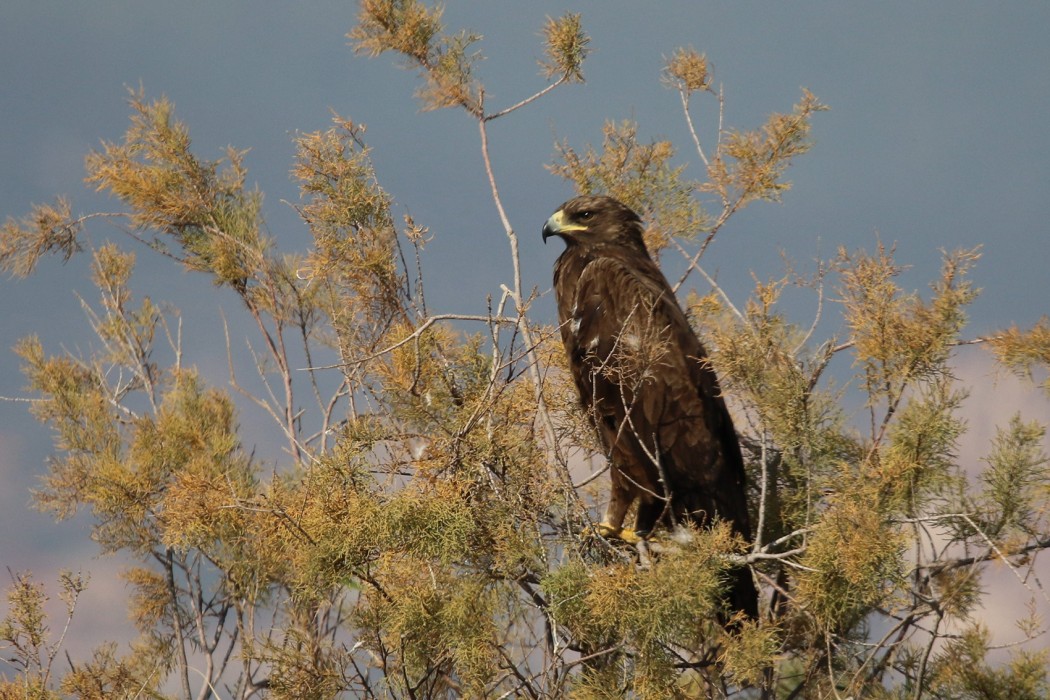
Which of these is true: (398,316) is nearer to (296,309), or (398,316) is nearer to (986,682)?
(296,309)

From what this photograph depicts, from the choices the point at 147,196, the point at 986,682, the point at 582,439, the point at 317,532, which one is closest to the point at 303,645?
the point at 317,532

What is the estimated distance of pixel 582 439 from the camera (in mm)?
5418

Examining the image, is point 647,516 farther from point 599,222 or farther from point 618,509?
point 599,222

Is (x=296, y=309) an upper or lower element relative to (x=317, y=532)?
upper

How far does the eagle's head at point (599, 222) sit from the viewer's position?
21.5ft

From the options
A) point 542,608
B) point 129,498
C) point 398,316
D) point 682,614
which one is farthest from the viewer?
point 129,498

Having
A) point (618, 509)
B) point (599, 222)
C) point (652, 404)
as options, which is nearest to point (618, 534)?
point (618, 509)

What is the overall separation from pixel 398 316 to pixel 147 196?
8.54 ft

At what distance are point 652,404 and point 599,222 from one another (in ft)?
4.02

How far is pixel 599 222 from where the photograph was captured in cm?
658

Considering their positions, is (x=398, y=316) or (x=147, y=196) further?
(x=147, y=196)

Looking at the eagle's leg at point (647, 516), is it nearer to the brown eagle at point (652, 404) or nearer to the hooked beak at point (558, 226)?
the brown eagle at point (652, 404)

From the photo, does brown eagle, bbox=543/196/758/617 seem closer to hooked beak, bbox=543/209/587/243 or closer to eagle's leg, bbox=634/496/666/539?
eagle's leg, bbox=634/496/666/539

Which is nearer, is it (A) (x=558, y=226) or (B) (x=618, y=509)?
(B) (x=618, y=509)
